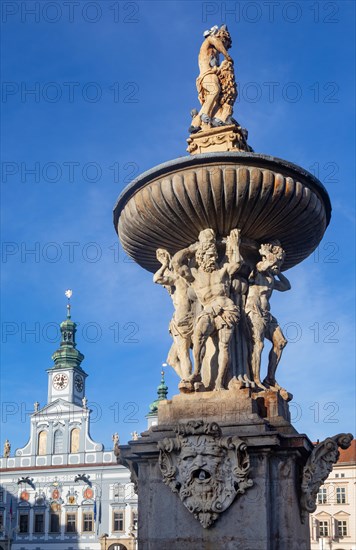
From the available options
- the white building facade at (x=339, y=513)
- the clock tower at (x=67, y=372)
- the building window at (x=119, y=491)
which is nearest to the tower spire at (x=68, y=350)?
the clock tower at (x=67, y=372)

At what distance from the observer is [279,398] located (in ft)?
24.5

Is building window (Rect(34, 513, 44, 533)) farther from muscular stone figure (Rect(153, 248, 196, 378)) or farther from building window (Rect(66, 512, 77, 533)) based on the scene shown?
muscular stone figure (Rect(153, 248, 196, 378))

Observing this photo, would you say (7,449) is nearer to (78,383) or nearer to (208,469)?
(78,383)

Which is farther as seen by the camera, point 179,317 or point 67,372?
point 67,372

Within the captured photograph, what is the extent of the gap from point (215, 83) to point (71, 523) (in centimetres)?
5168

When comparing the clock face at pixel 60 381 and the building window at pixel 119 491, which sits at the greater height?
the clock face at pixel 60 381

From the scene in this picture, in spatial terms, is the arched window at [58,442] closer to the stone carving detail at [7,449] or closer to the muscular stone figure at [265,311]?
the stone carving detail at [7,449]

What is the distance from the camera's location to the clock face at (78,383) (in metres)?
64.1

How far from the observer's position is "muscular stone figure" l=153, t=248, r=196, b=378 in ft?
25.5

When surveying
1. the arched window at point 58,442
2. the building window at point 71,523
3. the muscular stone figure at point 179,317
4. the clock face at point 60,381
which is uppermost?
the clock face at point 60,381

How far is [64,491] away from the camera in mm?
56562

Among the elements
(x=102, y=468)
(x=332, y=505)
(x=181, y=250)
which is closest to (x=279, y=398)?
(x=181, y=250)

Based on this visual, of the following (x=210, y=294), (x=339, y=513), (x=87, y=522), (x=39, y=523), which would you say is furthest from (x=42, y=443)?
(x=210, y=294)

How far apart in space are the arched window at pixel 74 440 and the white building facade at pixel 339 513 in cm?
1878
